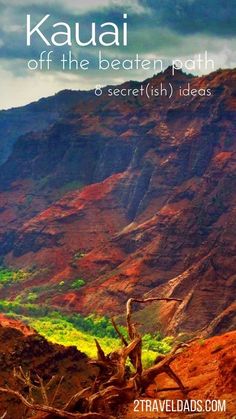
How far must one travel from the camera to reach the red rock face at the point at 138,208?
307ft

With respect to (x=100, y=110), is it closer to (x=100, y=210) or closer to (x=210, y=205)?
(x=100, y=210)

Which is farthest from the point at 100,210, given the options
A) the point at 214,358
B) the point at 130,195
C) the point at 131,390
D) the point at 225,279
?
the point at 131,390

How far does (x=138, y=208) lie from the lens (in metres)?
147

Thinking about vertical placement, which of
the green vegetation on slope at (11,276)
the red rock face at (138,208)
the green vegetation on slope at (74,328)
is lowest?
the green vegetation on slope at (11,276)

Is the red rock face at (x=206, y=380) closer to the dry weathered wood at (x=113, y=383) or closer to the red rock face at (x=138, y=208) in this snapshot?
the dry weathered wood at (x=113, y=383)

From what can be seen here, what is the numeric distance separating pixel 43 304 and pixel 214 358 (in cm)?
9177

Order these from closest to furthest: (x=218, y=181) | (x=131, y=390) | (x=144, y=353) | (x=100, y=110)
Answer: (x=131, y=390)
(x=144, y=353)
(x=218, y=181)
(x=100, y=110)

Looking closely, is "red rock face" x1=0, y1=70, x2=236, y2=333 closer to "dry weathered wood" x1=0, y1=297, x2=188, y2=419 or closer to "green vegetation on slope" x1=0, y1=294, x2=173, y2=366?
"green vegetation on slope" x1=0, y1=294, x2=173, y2=366

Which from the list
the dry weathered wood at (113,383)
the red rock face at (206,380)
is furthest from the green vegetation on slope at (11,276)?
the dry weathered wood at (113,383)

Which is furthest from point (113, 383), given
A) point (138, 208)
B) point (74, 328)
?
point (138, 208)

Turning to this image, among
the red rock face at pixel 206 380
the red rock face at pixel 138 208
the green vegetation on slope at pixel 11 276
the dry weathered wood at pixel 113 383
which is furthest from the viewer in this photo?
the green vegetation on slope at pixel 11 276

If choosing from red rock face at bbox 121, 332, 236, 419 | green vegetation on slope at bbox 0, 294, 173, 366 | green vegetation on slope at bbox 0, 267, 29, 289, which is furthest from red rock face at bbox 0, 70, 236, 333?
red rock face at bbox 121, 332, 236, 419

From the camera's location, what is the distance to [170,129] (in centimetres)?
15138

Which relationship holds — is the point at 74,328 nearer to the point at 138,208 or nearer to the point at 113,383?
the point at 138,208
